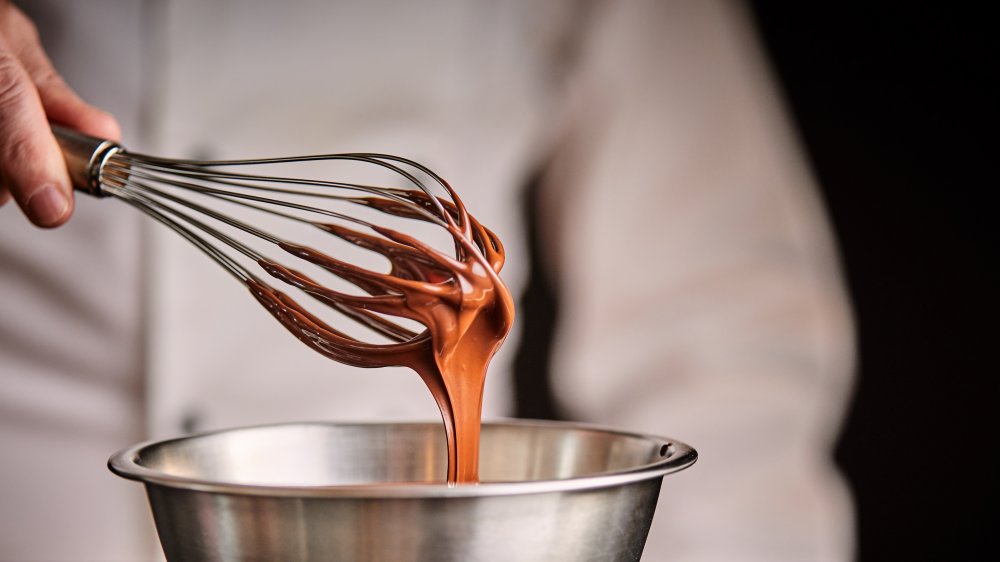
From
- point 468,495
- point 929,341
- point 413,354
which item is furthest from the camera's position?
point 929,341

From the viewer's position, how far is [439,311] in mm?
444

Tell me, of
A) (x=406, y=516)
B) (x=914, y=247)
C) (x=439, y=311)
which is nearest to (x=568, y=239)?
(x=914, y=247)

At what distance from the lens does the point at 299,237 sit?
84cm

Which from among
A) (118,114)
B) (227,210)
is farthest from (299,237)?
(118,114)

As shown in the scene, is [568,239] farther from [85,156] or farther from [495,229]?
[85,156]

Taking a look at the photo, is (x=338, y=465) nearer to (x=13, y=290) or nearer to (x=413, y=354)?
(x=413, y=354)

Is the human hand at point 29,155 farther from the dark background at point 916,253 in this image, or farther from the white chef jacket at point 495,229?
the dark background at point 916,253

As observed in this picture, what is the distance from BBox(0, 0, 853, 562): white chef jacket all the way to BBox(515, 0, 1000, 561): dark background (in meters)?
0.05

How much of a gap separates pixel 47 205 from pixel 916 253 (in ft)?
2.15

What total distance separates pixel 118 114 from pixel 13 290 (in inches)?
7.2

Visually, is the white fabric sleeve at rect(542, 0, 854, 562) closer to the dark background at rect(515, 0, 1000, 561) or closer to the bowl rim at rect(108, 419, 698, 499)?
the dark background at rect(515, 0, 1000, 561)

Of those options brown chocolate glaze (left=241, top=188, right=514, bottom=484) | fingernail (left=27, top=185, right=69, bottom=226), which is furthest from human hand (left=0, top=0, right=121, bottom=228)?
brown chocolate glaze (left=241, top=188, right=514, bottom=484)

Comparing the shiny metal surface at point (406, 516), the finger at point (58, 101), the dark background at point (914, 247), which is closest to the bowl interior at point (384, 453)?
the shiny metal surface at point (406, 516)

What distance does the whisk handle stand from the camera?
501 millimetres
